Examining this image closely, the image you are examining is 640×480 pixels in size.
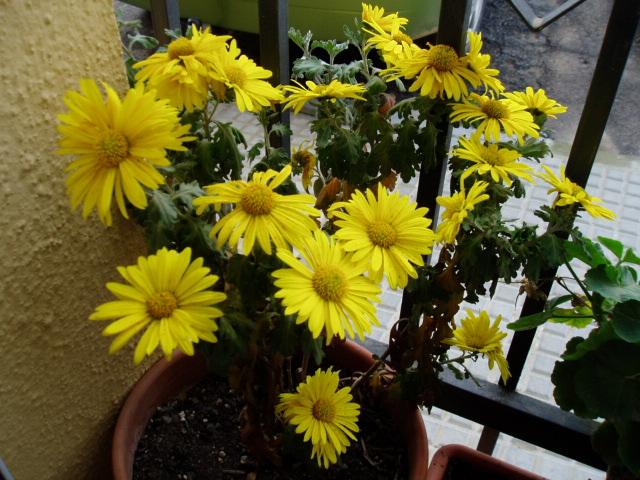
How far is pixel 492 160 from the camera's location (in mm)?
950

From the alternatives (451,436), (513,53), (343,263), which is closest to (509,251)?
(343,263)

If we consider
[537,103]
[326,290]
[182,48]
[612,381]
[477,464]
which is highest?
[182,48]

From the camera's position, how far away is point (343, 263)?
837 mm

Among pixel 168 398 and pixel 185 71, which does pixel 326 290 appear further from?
pixel 168 398

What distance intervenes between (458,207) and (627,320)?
1.01 feet

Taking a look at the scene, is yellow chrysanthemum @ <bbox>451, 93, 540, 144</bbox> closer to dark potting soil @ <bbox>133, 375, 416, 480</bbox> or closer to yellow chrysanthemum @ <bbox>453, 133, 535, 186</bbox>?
yellow chrysanthemum @ <bbox>453, 133, 535, 186</bbox>

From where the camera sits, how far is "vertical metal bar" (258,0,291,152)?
1.15 meters

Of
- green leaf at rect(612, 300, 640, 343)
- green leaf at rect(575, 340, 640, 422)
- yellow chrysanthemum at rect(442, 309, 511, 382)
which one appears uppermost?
green leaf at rect(612, 300, 640, 343)

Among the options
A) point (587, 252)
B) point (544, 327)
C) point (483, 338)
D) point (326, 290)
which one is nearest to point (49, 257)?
point (326, 290)

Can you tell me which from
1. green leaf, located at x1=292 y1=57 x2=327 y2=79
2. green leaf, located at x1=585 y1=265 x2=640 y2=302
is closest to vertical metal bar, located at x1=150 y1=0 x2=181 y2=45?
green leaf, located at x1=292 y1=57 x2=327 y2=79

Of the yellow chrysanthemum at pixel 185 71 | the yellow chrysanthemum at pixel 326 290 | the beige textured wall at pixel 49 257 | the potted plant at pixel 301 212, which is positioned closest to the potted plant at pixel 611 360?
the potted plant at pixel 301 212

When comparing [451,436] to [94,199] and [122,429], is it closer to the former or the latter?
[122,429]

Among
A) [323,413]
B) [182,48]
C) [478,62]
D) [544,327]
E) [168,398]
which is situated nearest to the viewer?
[182,48]

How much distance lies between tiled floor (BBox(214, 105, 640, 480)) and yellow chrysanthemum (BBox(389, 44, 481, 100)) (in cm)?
99
